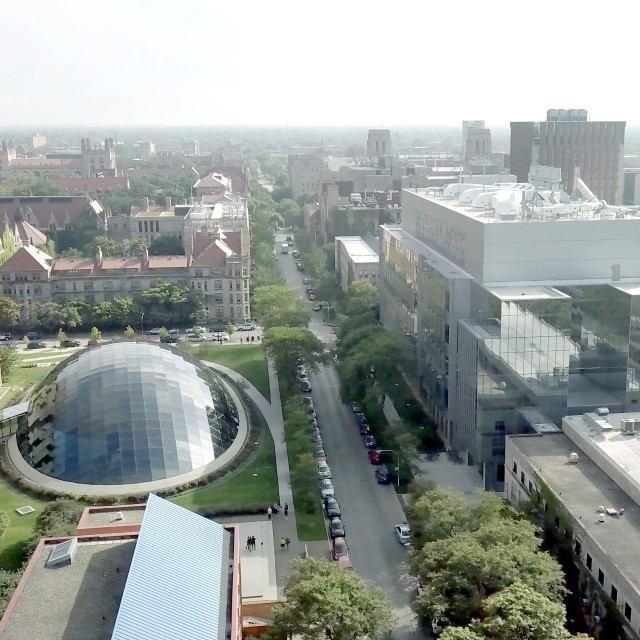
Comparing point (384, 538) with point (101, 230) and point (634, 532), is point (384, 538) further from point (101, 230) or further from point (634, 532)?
point (101, 230)

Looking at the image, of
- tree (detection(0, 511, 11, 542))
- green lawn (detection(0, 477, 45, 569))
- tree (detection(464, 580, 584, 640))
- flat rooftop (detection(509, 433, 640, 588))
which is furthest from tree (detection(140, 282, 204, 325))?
tree (detection(464, 580, 584, 640))

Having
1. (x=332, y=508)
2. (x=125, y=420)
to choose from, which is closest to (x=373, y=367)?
(x=332, y=508)

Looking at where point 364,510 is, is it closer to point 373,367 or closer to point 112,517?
point 373,367

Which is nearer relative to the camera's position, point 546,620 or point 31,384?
point 546,620

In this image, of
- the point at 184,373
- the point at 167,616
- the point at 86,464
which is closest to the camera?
the point at 167,616

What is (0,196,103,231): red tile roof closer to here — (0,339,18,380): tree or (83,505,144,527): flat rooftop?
(0,339,18,380): tree

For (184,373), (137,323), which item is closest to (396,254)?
(184,373)

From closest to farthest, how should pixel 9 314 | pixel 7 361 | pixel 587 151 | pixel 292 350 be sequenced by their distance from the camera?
pixel 292 350 < pixel 7 361 < pixel 9 314 < pixel 587 151
